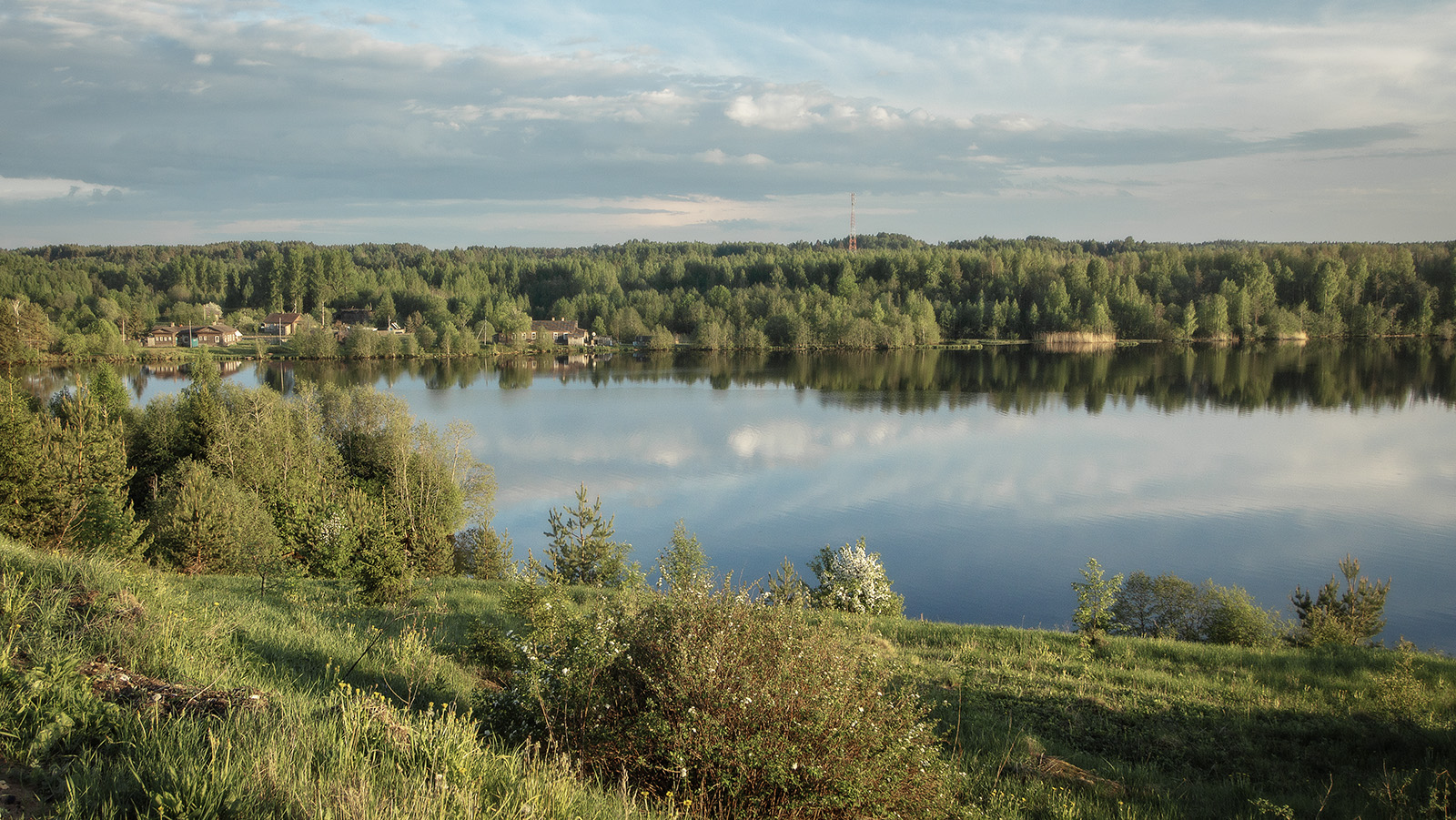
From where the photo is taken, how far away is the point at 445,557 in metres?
23.3

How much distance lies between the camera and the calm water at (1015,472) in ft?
84.9

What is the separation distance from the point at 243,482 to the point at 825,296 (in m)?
115

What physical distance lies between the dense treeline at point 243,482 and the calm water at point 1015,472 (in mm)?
4296

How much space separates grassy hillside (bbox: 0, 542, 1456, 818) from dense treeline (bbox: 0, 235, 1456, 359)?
102245mm

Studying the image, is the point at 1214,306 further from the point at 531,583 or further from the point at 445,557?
the point at 531,583

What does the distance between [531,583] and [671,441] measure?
134ft

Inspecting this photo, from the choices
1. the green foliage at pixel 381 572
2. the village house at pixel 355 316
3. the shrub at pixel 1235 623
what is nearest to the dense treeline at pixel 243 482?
the green foliage at pixel 381 572

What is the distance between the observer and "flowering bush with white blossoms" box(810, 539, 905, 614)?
15.9 meters

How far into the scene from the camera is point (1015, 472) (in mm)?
39125

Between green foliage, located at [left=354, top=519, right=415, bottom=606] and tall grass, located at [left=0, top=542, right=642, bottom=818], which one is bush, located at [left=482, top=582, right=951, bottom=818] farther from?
green foliage, located at [left=354, top=519, right=415, bottom=606]

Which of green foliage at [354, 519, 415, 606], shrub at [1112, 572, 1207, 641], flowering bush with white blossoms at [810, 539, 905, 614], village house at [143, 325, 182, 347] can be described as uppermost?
village house at [143, 325, 182, 347]

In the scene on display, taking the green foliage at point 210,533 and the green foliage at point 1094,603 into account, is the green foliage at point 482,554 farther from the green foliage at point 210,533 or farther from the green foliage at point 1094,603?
the green foliage at point 1094,603

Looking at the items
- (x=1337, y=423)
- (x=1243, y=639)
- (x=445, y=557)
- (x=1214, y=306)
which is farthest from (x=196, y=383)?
(x=1214, y=306)

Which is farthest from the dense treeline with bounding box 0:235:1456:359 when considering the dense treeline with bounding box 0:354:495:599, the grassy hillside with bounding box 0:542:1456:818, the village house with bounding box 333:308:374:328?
the grassy hillside with bounding box 0:542:1456:818
